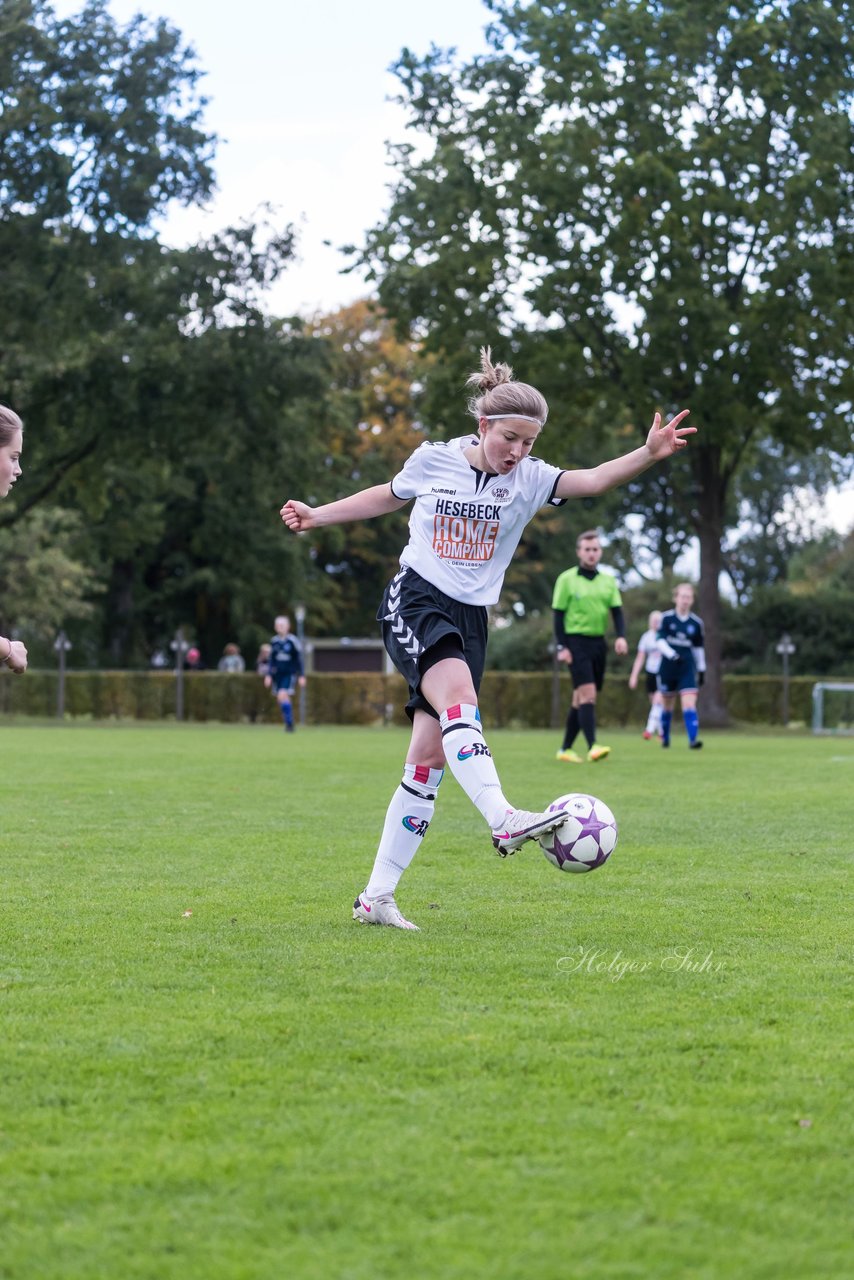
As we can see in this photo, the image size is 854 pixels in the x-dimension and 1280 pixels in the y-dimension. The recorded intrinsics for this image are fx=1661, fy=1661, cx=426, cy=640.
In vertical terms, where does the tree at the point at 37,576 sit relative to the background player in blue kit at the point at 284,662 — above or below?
above

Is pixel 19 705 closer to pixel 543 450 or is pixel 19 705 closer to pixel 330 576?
pixel 543 450

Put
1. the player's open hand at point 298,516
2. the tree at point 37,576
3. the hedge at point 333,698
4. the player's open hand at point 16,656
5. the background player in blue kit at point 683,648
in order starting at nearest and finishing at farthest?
the player's open hand at point 16,656, the player's open hand at point 298,516, the background player in blue kit at point 683,648, the hedge at point 333,698, the tree at point 37,576

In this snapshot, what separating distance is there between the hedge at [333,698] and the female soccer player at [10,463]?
32.2 metres

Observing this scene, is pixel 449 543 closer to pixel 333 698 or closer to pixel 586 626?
pixel 586 626

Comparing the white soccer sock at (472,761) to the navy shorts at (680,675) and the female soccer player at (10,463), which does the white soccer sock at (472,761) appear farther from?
the navy shorts at (680,675)

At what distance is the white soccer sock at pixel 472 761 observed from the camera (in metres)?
5.88

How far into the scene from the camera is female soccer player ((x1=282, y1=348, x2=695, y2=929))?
643cm

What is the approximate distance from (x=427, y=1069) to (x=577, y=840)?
1.91 m

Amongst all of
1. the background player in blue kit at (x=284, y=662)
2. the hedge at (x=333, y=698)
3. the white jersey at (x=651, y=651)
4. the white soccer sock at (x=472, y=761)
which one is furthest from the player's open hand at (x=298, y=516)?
the hedge at (x=333, y=698)

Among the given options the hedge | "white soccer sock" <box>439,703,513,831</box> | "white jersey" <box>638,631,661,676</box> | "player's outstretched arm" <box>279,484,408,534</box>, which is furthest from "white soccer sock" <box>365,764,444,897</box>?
the hedge

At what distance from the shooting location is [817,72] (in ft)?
105

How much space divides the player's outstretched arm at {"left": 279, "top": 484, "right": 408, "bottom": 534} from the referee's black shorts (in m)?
11.2

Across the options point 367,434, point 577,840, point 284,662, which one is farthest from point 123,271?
point 577,840

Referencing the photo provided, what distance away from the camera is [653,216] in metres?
32.2
